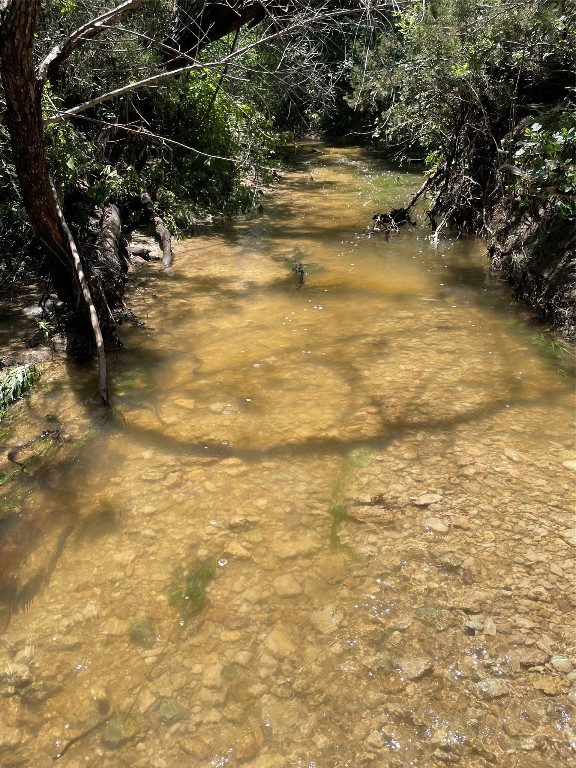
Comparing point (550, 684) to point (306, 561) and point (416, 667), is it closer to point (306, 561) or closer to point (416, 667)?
point (416, 667)

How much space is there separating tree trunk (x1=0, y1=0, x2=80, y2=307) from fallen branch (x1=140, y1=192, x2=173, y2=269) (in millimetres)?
2407

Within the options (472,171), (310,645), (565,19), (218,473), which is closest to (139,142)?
(472,171)

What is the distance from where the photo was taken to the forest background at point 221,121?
454 centimetres

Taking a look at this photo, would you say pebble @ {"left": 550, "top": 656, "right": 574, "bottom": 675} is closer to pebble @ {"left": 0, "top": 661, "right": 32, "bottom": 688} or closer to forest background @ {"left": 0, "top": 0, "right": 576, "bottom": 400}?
pebble @ {"left": 0, "top": 661, "right": 32, "bottom": 688}

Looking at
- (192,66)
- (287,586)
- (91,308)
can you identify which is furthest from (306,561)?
(192,66)

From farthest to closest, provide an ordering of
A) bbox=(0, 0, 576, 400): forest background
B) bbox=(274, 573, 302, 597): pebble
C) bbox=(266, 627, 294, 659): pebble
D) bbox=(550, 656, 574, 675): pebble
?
1. bbox=(0, 0, 576, 400): forest background
2. bbox=(274, 573, 302, 597): pebble
3. bbox=(266, 627, 294, 659): pebble
4. bbox=(550, 656, 574, 675): pebble

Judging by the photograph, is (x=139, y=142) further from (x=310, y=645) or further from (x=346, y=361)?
(x=310, y=645)

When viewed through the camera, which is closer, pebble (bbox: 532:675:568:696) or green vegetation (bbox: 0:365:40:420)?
pebble (bbox: 532:675:568:696)

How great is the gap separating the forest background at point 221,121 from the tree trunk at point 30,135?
1 cm

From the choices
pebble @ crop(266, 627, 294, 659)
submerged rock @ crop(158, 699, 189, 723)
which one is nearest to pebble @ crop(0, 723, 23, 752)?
submerged rock @ crop(158, 699, 189, 723)

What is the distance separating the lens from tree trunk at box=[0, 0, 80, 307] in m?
3.41

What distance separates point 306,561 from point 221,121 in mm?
7882

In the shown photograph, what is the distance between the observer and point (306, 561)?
2.87 m

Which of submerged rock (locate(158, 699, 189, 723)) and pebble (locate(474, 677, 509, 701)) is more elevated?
pebble (locate(474, 677, 509, 701))
